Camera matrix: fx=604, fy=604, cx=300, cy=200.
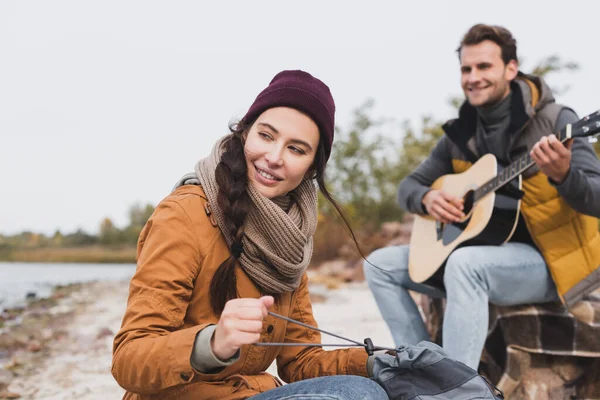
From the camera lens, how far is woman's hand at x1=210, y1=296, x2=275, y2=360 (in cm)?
131

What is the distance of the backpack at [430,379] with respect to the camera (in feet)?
5.27

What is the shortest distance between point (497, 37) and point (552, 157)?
0.90m

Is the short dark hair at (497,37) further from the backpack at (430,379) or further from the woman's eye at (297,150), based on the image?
the backpack at (430,379)

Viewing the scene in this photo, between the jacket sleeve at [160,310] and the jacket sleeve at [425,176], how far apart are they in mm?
2119

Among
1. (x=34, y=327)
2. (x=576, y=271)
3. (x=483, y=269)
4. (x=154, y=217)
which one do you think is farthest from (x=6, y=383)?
(x=576, y=271)

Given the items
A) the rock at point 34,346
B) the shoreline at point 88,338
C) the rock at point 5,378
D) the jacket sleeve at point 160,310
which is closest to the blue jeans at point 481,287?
the jacket sleeve at point 160,310

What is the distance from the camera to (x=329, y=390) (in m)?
1.51

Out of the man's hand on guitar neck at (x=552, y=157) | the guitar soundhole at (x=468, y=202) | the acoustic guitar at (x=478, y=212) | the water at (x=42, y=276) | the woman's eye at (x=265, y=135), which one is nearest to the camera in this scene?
the woman's eye at (x=265, y=135)

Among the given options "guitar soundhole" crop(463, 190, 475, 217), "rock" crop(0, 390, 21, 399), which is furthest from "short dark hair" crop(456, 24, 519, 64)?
"rock" crop(0, 390, 21, 399)

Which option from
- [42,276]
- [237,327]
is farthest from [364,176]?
[237,327]

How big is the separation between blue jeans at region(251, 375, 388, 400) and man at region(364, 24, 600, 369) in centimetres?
116

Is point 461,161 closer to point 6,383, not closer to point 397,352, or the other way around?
point 397,352

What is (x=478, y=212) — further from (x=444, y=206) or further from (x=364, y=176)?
(x=364, y=176)

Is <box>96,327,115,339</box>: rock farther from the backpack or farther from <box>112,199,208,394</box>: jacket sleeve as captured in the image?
the backpack
